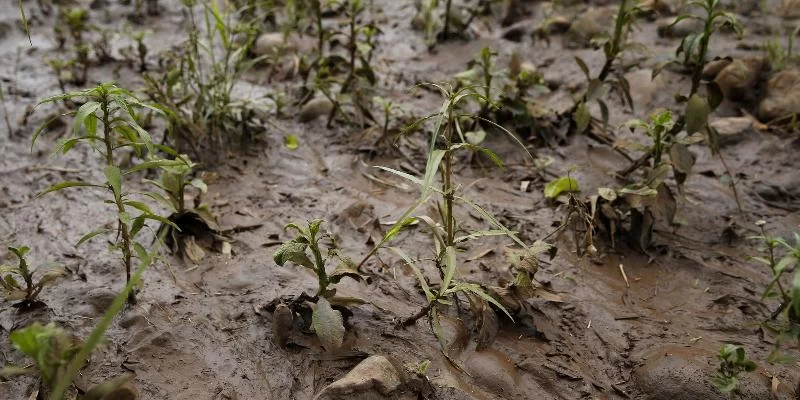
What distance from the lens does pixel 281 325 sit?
83.9 inches

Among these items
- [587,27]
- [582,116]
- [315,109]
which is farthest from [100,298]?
[587,27]

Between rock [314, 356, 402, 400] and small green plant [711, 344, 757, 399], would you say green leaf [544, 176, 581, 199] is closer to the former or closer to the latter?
small green plant [711, 344, 757, 399]

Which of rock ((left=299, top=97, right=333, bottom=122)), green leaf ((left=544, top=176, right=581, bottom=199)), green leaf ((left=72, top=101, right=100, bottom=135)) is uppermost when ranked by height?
green leaf ((left=72, top=101, right=100, bottom=135))

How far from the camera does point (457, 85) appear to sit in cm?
377

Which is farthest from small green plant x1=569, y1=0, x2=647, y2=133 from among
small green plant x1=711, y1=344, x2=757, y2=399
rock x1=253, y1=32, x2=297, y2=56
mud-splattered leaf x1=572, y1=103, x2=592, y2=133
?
rock x1=253, y1=32, x2=297, y2=56

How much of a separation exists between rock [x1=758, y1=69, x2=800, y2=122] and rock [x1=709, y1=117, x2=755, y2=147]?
0.16m

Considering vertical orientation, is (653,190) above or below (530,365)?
above

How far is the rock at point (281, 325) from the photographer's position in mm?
2119

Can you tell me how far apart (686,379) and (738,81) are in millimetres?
2410

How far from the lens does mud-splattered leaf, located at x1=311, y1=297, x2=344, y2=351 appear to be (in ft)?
6.61

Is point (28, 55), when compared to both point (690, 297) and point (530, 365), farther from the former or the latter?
point (690, 297)

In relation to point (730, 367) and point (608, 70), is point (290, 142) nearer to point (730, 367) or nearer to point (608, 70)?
point (608, 70)

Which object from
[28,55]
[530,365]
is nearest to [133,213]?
[530,365]

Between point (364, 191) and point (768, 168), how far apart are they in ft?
7.00
